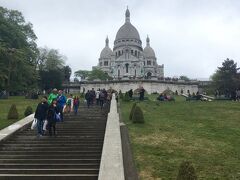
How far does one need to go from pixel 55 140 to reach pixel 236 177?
22.3 feet

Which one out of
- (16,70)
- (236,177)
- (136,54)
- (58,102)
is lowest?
(236,177)

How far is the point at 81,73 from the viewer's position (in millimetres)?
100500

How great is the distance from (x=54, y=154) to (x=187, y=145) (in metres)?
5.35

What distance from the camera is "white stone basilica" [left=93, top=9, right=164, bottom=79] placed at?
10829 cm

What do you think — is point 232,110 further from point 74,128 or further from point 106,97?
point 74,128

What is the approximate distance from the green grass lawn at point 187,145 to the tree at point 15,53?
19.6 metres

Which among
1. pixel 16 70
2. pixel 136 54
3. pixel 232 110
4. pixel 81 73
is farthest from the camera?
pixel 136 54

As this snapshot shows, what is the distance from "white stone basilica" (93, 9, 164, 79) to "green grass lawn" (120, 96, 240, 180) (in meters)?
85.0

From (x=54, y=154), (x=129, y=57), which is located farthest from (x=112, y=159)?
(x=129, y=57)

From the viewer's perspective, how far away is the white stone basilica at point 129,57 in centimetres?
10829

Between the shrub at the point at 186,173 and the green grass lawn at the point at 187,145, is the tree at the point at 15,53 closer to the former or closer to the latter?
the green grass lawn at the point at 187,145

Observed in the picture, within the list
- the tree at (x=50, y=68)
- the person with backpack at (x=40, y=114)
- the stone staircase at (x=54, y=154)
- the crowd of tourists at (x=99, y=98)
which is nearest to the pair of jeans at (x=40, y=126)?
the person with backpack at (x=40, y=114)

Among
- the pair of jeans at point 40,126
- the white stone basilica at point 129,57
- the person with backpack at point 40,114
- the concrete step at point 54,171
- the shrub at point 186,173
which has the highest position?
the white stone basilica at point 129,57

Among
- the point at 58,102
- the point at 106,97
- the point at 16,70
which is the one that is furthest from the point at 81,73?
the point at 58,102
